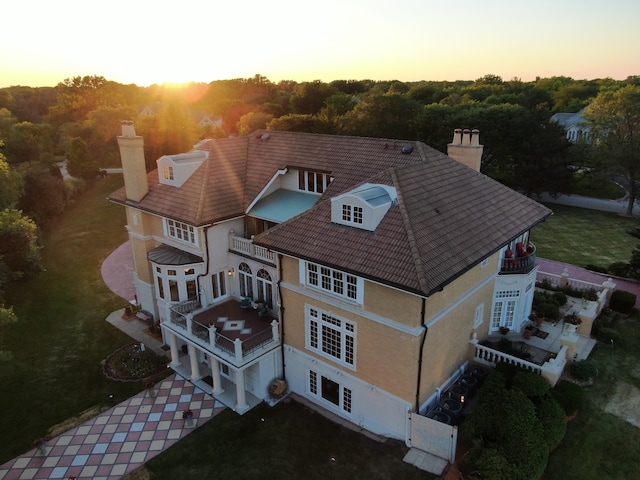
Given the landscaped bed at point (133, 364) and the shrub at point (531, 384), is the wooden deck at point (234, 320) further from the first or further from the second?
the shrub at point (531, 384)

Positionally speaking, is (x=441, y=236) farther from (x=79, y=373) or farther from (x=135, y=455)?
(x=79, y=373)

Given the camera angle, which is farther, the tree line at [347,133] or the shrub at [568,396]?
the tree line at [347,133]

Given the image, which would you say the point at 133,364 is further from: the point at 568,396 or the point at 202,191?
the point at 568,396

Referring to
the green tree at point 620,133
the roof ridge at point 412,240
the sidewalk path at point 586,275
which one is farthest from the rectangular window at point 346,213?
the green tree at point 620,133

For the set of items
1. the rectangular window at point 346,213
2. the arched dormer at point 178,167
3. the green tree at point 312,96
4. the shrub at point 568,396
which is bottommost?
the shrub at point 568,396

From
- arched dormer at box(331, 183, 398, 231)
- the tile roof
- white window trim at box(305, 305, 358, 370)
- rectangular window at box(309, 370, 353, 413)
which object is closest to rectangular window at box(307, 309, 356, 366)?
white window trim at box(305, 305, 358, 370)


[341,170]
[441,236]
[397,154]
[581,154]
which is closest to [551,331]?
[441,236]

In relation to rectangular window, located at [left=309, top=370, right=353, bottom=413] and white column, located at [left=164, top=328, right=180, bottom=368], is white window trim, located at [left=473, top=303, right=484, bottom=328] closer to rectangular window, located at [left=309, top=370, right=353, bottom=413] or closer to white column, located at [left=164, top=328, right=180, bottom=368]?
rectangular window, located at [left=309, top=370, right=353, bottom=413]
